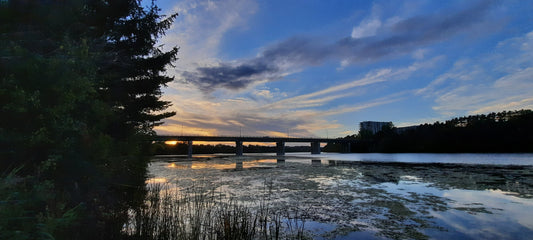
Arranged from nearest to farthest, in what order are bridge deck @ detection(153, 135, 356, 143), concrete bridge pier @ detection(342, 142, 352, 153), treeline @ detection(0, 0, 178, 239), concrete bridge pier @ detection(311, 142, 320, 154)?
treeline @ detection(0, 0, 178, 239) → bridge deck @ detection(153, 135, 356, 143) → concrete bridge pier @ detection(311, 142, 320, 154) → concrete bridge pier @ detection(342, 142, 352, 153)

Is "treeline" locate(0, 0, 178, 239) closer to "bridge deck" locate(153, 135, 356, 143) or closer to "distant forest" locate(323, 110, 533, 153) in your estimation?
"bridge deck" locate(153, 135, 356, 143)

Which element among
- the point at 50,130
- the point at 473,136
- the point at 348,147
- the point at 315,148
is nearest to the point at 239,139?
the point at 315,148

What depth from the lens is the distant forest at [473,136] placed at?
81.0m

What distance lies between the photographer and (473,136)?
91.6 meters

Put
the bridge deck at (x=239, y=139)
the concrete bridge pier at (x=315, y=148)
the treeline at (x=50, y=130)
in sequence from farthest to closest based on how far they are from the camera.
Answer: the concrete bridge pier at (x=315, y=148)
the bridge deck at (x=239, y=139)
the treeline at (x=50, y=130)

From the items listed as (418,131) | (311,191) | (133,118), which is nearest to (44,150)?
(133,118)

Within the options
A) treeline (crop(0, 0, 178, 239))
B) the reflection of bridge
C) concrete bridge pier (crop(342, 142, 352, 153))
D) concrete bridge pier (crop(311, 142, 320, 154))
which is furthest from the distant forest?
treeline (crop(0, 0, 178, 239))

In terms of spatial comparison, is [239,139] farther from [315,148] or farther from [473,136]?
[473,136]

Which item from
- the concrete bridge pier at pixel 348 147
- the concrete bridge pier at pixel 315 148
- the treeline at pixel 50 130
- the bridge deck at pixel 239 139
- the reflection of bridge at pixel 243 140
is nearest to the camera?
the treeline at pixel 50 130

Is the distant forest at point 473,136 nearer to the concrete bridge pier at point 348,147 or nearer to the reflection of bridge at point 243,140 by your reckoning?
the concrete bridge pier at point 348,147

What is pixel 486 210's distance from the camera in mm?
9859

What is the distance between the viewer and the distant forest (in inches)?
3189

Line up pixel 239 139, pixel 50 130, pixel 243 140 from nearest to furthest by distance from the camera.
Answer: pixel 50 130
pixel 239 139
pixel 243 140

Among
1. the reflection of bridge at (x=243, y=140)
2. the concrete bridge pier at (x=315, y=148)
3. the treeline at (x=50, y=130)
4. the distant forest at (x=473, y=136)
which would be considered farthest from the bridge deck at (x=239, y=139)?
the treeline at (x=50, y=130)
